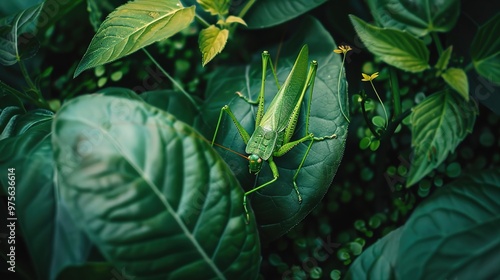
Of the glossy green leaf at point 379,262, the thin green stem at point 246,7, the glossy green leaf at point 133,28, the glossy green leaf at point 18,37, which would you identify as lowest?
the glossy green leaf at point 379,262

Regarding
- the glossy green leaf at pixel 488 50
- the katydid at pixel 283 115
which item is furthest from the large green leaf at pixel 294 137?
the glossy green leaf at pixel 488 50

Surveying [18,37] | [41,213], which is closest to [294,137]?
[41,213]

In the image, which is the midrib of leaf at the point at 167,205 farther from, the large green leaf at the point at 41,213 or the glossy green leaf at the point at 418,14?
the glossy green leaf at the point at 418,14

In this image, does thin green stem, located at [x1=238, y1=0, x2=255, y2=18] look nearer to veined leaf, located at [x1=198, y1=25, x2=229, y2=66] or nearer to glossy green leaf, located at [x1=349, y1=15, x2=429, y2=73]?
veined leaf, located at [x1=198, y1=25, x2=229, y2=66]

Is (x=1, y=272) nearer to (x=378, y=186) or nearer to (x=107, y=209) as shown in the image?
(x=107, y=209)

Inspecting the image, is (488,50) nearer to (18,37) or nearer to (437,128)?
(437,128)

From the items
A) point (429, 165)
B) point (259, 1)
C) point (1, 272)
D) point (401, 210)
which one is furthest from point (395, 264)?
point (1, 272)
